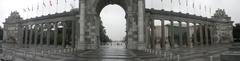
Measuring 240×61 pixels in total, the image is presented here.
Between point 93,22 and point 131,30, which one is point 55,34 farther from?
point 131,30

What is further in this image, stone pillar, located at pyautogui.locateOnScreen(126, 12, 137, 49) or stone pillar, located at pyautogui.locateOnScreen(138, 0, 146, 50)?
stone pillar, located at pyautogui.locateOnScreen(126, 12, 137, 49)

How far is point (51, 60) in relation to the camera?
22.0 metres

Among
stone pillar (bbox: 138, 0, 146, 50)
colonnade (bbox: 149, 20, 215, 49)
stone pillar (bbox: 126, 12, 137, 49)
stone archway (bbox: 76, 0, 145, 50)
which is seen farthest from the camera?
colonnade (bbox: 149, 20, 215, 49)

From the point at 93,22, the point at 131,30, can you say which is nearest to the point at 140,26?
the point at 131,30

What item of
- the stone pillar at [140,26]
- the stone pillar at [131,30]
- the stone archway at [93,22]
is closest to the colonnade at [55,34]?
the stone archway at [93,22]

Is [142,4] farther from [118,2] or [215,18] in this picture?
[215,18]

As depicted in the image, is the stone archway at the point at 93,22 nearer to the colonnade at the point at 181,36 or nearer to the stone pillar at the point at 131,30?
the stone pillar at the point at 131,30

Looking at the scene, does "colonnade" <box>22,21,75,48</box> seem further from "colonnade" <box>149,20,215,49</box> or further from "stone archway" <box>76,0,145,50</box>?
"colonnade" <box>149,20,215,49</box>

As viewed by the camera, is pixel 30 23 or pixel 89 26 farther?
pixel 30 23

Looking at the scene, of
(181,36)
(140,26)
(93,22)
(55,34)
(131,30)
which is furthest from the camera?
(181,36)

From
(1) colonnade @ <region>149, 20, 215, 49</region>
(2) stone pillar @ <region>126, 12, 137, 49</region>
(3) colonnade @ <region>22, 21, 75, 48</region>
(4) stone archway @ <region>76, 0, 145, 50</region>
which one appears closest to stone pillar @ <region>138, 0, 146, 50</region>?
(4) stone archway @ <region>76, 0, 145, 50</region>

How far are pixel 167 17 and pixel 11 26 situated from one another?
59.9m

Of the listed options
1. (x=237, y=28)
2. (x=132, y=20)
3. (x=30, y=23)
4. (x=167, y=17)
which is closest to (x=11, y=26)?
(x=30, y=23)

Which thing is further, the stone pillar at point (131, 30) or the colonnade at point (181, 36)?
the colonnade at point (181, 36)
